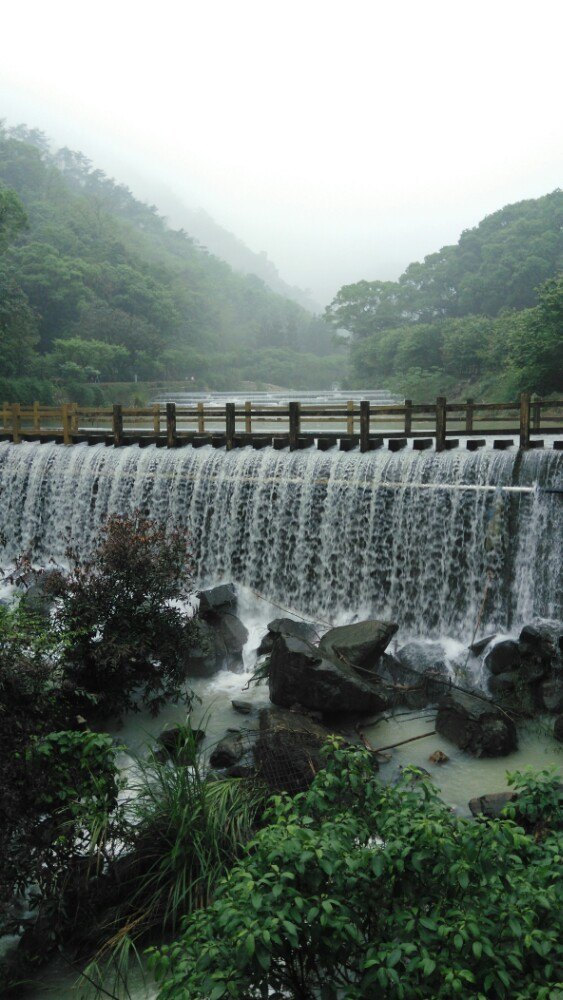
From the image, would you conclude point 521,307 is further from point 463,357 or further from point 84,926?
point 84,926

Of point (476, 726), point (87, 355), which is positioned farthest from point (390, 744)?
point (87, 355)

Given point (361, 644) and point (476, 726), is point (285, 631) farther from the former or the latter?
point (476, 726)

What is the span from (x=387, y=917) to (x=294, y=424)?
11367 millimetres

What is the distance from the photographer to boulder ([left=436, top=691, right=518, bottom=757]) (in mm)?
8539

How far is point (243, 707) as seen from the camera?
9812mm

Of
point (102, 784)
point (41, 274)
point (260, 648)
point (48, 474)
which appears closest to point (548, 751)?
point (260, 648)

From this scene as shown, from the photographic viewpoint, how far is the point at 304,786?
6980 millimetres

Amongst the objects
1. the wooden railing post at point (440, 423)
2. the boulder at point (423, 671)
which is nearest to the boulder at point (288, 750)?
the boulder at point (423, 671)

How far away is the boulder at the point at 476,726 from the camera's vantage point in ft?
28.0

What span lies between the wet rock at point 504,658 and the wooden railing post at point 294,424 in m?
5.73

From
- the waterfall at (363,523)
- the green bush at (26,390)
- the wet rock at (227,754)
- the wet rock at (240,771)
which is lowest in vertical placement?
the wet rock at (227,754)

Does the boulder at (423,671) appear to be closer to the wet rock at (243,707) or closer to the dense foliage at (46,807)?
the wet rock at (243,707)

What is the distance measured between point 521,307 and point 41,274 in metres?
29.6

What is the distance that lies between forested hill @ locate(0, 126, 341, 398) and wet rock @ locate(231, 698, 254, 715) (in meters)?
28.8
